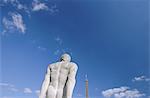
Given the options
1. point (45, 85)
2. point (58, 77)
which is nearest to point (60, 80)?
point (58, 77)

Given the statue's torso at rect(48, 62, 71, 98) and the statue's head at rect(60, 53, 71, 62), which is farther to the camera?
the statue's head at rect(60, 53, 71, 62)

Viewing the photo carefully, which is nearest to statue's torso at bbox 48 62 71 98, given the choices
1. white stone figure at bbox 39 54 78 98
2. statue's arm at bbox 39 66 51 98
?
white stone figure at bbox 39 54 78 98

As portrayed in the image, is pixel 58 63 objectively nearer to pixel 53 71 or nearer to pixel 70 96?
pixel 53 71

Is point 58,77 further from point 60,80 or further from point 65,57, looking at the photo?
point 65,57

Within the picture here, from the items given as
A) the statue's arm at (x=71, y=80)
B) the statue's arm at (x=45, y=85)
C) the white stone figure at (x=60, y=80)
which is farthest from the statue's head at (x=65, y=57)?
the statue's arm at (x=45, y=85)

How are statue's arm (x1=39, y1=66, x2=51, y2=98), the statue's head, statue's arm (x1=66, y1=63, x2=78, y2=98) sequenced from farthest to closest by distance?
the statue's head → statue's arm (x1=39, y1=66, x2=51, y2=98) → statue's arm (x1=66, y1=63, x2=78, y2=98)

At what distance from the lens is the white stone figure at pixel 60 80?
540 inches

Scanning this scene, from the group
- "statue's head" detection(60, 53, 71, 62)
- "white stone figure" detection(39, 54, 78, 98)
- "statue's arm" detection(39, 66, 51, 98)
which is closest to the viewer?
"white stone figure" detection(39, 54, 78, 98)

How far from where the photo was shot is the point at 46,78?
14242 millimetres

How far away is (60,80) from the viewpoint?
14.0 m

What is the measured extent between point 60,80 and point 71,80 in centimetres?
53

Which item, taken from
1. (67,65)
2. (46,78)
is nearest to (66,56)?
(67,65)

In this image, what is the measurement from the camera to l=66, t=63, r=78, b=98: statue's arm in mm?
13561

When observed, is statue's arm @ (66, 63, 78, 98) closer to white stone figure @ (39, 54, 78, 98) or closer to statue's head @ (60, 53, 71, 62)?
white stone figure @ (39, 54, 78, 98)
